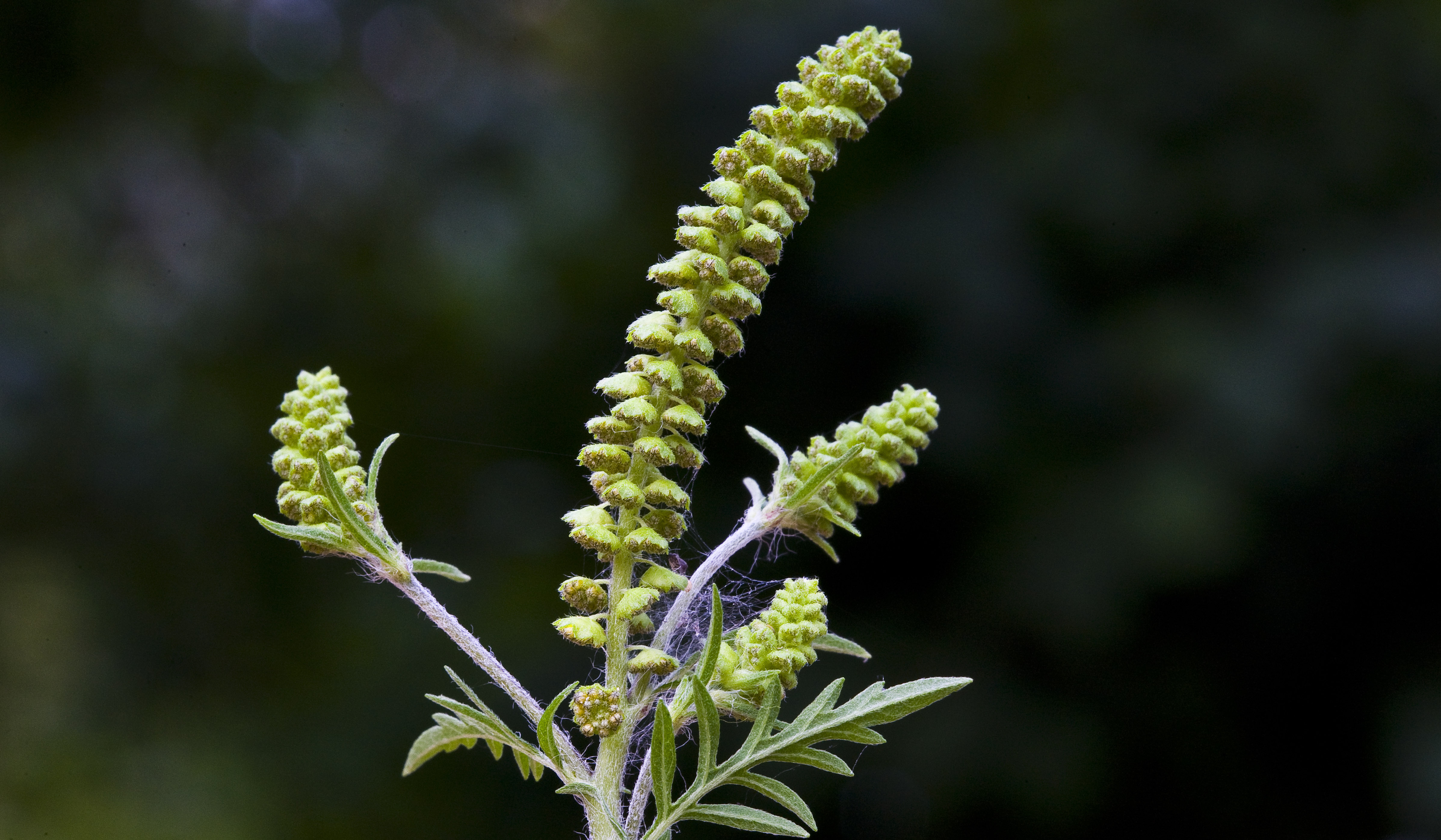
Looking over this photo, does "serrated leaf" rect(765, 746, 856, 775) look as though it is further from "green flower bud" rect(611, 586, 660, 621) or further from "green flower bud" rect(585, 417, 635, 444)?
"green flower bud" rect(585, 417, 635, 444)

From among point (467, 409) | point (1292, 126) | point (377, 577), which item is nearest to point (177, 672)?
point (467, 409)

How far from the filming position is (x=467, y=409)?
19.3 feet

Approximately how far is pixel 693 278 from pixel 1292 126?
5145mm

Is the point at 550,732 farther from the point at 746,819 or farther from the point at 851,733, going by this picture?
the point at 851,733

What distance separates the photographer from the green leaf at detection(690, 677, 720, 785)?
127 centimetres

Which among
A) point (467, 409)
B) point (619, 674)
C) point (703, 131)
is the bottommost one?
point (619, 674)

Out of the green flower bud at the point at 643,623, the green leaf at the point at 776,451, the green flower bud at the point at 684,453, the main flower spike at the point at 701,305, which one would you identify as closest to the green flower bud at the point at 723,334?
the main flower spike at the point at 701,305

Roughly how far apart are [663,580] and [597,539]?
101 millimetres

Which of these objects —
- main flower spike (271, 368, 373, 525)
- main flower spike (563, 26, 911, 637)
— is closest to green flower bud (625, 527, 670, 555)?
main flower spike (563, 26, 911, 637)

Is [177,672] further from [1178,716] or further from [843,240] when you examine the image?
[1178,716]

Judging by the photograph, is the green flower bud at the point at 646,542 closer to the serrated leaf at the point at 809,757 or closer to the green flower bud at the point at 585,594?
the green flower bud at the point at 585,594

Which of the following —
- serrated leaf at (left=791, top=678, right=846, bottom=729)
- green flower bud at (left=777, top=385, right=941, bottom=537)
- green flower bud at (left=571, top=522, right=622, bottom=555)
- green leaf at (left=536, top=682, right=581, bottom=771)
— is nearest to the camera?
green leaf at (left=536, top=682, right=581, bottom=771)

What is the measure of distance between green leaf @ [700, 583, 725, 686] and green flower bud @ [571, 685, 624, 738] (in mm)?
109

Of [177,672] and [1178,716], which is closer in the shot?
[1178,716]
